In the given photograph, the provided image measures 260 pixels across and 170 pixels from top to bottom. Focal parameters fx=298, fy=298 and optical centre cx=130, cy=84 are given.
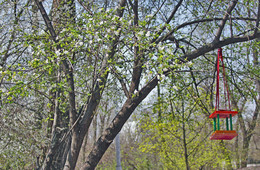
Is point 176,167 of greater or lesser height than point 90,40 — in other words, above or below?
below

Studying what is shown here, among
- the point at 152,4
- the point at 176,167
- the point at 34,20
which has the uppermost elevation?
the point at 152,4

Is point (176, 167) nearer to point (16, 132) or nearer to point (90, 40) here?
point (16, 132)

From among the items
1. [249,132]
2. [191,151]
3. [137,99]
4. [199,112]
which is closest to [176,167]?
[191,151]

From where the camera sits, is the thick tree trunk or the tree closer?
the tree

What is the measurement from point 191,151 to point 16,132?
15.1 ft

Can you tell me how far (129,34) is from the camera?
4637 mm

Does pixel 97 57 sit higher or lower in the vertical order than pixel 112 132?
higher

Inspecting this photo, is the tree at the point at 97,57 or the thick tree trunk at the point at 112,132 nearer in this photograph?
the tree at the point at 97,57

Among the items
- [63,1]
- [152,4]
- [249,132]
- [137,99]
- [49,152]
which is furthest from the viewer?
[249,132]

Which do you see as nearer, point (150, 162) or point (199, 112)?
point (199, 112)

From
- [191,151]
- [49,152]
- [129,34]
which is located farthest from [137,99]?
[191,151]

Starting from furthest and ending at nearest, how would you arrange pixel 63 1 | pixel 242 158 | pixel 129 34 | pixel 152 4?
pixel 242 158
pixel 152 4
pixel 63 1
pixel 129 34

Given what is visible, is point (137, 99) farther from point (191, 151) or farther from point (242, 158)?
point (242, 158)

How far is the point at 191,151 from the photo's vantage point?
8086mm
